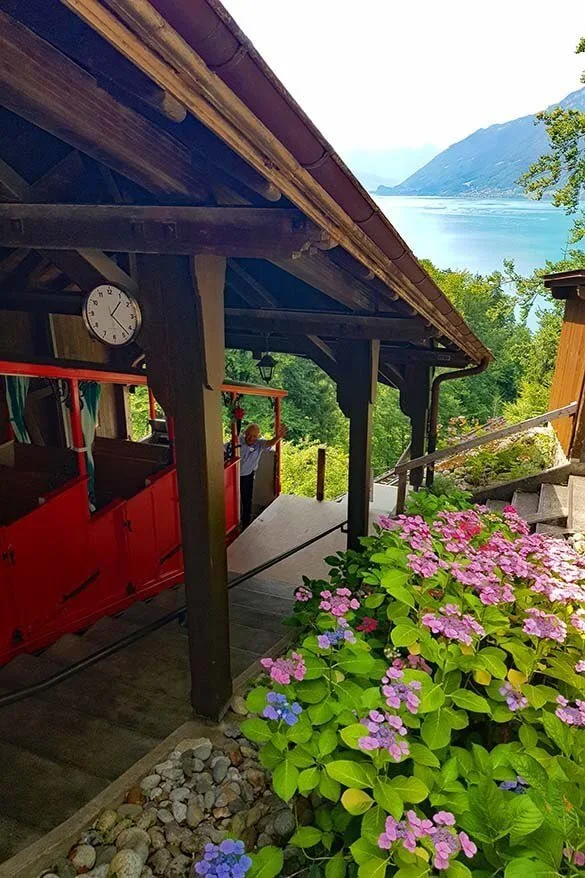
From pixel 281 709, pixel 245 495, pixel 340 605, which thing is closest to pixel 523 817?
pixel 281 709

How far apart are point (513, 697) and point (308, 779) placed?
0.81 metres

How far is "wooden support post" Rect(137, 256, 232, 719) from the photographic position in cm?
204

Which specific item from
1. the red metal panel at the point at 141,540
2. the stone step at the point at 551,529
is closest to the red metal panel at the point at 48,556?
the red metal panel at the point at 141,540

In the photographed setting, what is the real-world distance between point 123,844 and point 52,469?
317cm

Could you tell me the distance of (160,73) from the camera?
94cm

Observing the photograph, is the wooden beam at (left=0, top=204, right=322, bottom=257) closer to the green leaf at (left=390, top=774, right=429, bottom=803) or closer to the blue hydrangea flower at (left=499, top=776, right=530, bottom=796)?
the green leaf at (left=390, top=774, right=429, bottom=803)

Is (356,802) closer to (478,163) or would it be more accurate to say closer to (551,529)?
(551,529)

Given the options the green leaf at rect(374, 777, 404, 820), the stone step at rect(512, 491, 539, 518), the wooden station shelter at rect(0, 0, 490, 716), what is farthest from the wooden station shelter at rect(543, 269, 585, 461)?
the green leaf at rect(374, 777, 404, 820)

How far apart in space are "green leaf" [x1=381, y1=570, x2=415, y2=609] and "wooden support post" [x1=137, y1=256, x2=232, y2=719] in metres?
0.76

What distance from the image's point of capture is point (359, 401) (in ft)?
13.2

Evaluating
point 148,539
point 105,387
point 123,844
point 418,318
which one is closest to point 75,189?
point 418,318

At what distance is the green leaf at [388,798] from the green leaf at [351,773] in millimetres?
27

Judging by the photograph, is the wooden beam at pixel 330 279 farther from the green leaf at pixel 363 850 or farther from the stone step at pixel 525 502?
the stone step at pixel 525 502

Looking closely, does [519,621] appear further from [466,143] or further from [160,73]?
[466,143]
